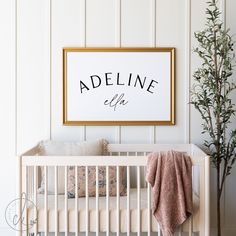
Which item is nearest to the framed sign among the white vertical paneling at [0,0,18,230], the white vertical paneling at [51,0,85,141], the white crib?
the white vertical paneling at [51,0,85,141]

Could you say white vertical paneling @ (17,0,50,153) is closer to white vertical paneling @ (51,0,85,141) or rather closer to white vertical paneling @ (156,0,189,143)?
white vertical paneling @ (51,0,85,141)

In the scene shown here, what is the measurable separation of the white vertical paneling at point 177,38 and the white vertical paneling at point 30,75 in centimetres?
89

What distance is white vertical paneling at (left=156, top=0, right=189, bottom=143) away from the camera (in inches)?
127

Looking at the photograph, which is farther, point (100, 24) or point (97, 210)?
point (100, 24)

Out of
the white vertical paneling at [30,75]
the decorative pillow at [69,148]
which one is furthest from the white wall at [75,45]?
the decorative pillow at [69,148]

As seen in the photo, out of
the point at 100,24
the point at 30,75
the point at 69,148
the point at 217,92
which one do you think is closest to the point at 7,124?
the point at 30,75

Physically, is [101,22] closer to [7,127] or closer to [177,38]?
[177,38]

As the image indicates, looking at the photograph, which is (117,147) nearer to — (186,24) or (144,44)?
(144,44)

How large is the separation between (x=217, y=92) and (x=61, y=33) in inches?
49.1

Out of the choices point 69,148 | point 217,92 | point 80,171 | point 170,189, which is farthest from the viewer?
point 69,148

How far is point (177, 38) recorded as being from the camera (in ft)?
10.6

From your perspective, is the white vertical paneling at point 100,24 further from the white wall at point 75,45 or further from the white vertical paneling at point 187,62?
the white vertical paneling at point 187,62

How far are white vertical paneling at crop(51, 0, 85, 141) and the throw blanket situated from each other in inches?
42.9

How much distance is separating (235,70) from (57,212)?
1.71 metres
